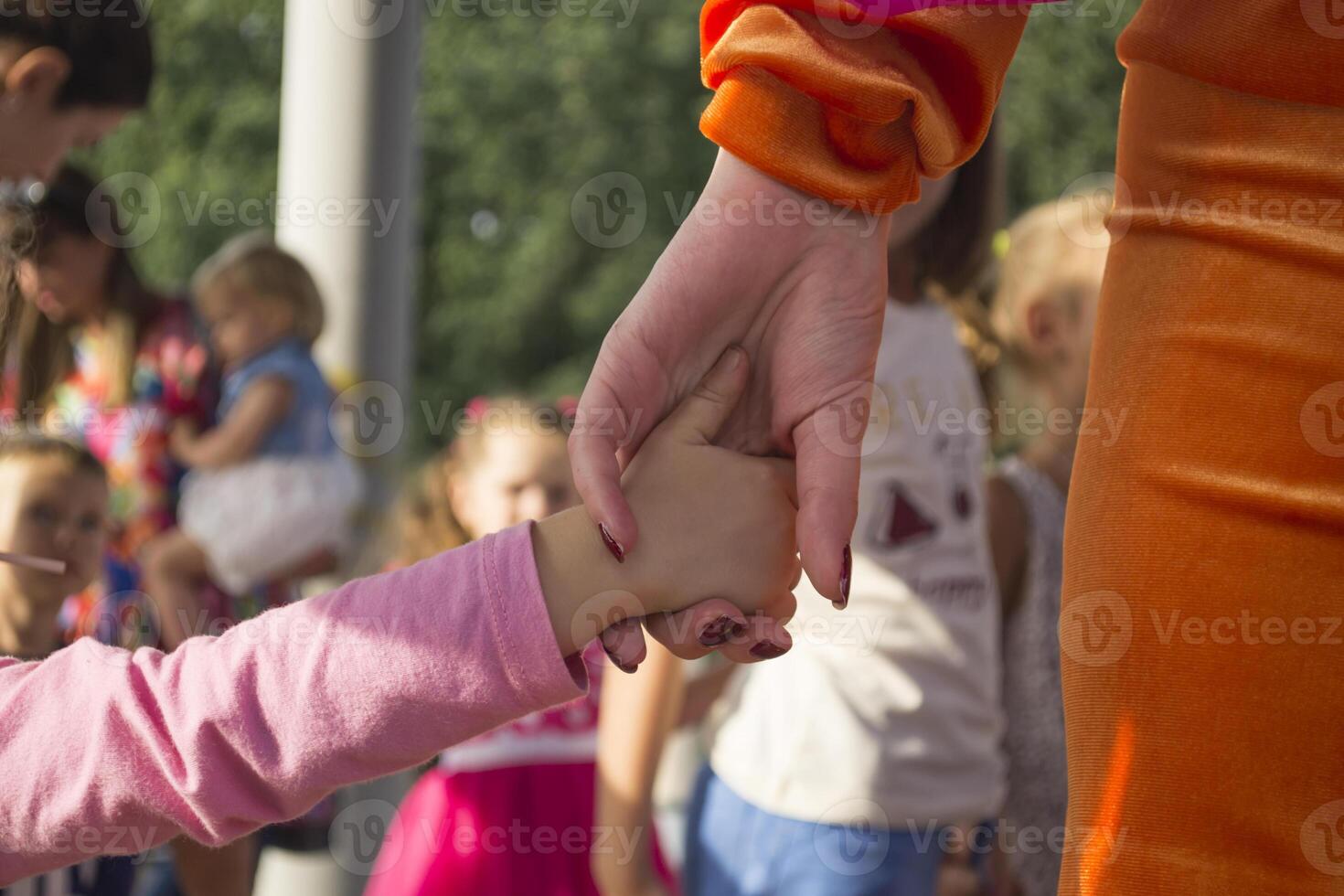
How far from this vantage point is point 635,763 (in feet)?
7.45

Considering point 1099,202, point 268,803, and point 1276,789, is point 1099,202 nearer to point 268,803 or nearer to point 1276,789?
point 1276,789

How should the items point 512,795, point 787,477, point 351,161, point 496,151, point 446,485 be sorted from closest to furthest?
point 787,477
point 512,795
point 446,485
point 351,161
point 496,151

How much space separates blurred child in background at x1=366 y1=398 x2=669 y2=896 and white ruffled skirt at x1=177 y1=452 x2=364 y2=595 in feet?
1.93

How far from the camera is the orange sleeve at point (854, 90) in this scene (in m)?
1.23

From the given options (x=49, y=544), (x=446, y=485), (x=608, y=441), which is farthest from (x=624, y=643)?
(x=446, y=485)

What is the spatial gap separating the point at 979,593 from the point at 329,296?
7.82ft

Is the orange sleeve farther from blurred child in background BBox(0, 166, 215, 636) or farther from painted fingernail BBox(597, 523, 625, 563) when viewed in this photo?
blurred child in background BBox(0, 166, 215, 636)

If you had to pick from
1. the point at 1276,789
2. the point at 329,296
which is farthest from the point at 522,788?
the point at 1276,789

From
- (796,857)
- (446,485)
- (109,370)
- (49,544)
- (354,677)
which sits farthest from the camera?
(109,370)

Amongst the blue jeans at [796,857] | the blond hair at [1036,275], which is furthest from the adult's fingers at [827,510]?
the blond hair at [1036,275]

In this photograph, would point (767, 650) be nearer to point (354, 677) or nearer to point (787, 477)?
point (787, 477)

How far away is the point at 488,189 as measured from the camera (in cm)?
1866

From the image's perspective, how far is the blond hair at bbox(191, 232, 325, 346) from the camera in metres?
4.00

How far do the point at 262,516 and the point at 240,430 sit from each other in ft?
0.80
